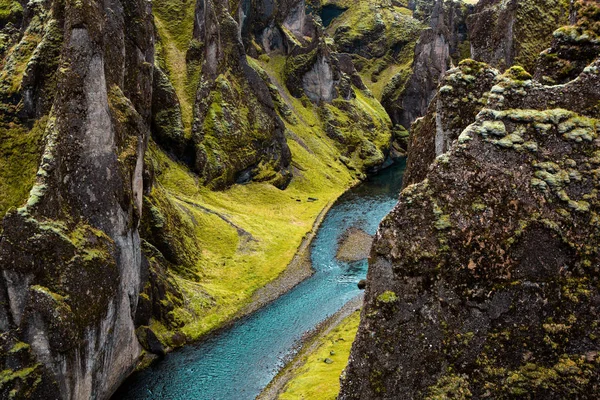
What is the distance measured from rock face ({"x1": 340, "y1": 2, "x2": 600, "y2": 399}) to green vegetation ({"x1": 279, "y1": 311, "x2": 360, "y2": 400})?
1885cm

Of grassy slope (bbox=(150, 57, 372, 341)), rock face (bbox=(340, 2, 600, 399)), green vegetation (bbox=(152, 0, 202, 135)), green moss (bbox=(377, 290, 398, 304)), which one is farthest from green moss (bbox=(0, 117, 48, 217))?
green vegetation (bbox=(152, 0, 202, 135))

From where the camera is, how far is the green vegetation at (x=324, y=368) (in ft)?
129

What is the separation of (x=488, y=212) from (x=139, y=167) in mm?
37707

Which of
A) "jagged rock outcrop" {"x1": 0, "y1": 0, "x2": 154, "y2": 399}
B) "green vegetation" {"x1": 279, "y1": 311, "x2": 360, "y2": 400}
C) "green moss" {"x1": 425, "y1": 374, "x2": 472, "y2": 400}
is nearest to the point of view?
"green moss" {"x1": 425, "y1": 374, "x2": 472, "y2": 400}

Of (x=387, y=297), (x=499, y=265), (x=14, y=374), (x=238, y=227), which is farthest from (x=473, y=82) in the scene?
(x=238, y=227)

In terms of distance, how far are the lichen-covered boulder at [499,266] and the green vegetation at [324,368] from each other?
18867 mm

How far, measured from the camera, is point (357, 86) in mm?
190250

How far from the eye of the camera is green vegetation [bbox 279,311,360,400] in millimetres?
39281

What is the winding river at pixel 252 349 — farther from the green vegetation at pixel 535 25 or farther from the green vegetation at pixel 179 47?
the green vegetation at pixel 179 47

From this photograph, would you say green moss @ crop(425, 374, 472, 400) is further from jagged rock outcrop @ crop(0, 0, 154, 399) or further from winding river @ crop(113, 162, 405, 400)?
winding river @ crop(113, 162, 405, 400)

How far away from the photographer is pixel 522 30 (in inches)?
1328

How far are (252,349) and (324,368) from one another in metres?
10.2

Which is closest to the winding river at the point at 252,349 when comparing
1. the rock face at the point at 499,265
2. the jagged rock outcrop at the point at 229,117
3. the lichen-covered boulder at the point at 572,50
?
the rock face at the point at 499,265

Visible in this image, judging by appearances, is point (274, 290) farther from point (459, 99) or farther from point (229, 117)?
point (229, 117)
